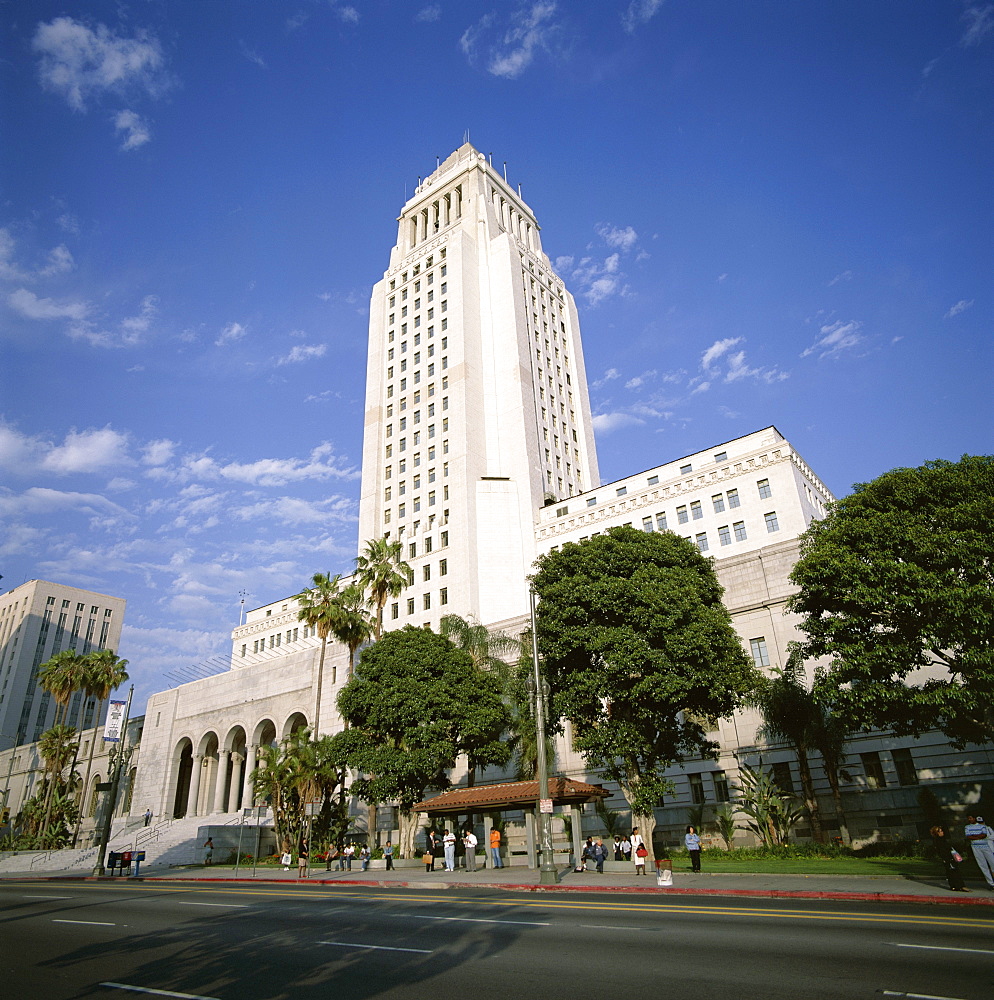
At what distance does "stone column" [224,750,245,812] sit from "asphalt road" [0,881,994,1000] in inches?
2033

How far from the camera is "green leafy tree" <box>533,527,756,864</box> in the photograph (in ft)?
97.9

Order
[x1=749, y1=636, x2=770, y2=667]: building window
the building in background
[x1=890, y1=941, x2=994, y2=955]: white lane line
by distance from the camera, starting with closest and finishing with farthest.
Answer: [x1=890, y1=941, x2=994, y2=955]: white lane line → [x1=749, y1=636, x2=770, y2=667]: building window → the building in background

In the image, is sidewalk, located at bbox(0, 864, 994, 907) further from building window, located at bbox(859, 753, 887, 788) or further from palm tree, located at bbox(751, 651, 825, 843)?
building window, located at bbox(859, 753, 887, 788)

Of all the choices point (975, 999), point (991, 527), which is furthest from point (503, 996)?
point (991, 527)

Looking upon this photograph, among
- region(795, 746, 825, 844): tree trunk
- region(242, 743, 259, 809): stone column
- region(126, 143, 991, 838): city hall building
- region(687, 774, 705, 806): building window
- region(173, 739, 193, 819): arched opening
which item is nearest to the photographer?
region(795, 746, 825, 844): tree trunk

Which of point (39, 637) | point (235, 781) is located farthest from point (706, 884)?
point (39, 637)

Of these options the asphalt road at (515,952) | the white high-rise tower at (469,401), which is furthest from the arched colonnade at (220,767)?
the asphalt road at (515,952)

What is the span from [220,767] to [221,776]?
83cm

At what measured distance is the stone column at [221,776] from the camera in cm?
6675

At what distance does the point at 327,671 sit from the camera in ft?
204

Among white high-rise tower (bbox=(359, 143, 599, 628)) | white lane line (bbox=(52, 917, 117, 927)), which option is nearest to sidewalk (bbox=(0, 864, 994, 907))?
white lane line (bbox=(52, 917, 117, 927))

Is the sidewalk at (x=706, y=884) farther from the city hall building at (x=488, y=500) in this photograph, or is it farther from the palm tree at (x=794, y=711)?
the city hall building at (x=488, y=500)

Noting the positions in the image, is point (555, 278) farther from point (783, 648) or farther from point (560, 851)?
point (560, 851)

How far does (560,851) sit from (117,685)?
2099 inches
